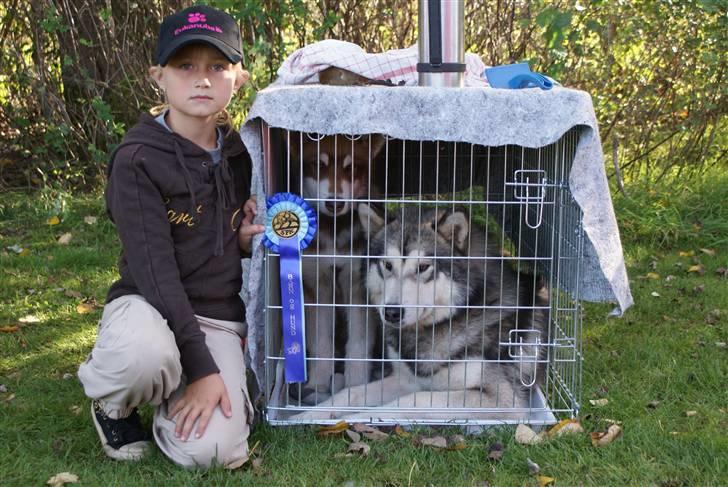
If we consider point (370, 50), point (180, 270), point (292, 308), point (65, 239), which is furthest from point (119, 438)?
point (370, 50)

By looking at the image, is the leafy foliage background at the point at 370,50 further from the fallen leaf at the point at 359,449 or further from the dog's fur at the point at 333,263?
the fallen leaf at the point at 359,449

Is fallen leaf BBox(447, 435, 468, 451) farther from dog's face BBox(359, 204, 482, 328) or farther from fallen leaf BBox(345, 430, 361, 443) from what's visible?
dog's face BBox(359, 204, 482, 328)

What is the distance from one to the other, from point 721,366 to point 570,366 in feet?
2.48

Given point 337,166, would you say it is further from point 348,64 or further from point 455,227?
point 455,227

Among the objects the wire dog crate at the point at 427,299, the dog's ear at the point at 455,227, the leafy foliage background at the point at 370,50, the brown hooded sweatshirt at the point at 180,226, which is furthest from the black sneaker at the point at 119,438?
the leafy foliage background at the point at 370,50

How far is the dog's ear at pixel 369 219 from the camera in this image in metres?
Answer: 3.16

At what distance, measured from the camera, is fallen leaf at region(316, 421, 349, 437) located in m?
2.89

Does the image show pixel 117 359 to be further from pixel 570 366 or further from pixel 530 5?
pixel 530 5

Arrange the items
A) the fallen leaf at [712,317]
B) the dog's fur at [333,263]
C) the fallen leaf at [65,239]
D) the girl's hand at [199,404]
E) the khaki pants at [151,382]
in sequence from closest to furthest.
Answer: the khaki pants at [151,382]
the girl's hand at [199,404]
the dog's fur at [333,263]
the fallen leaf at [712,317]
the fallen leaf at [65,239]

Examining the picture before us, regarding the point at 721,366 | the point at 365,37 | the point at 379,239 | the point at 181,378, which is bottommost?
the point at 721,366

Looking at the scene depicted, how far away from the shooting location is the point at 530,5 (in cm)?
606

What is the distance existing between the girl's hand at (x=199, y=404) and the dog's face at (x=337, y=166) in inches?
36.6

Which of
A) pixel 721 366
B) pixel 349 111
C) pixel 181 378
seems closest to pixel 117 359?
pixel 181 378

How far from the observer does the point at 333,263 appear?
3260 mm
